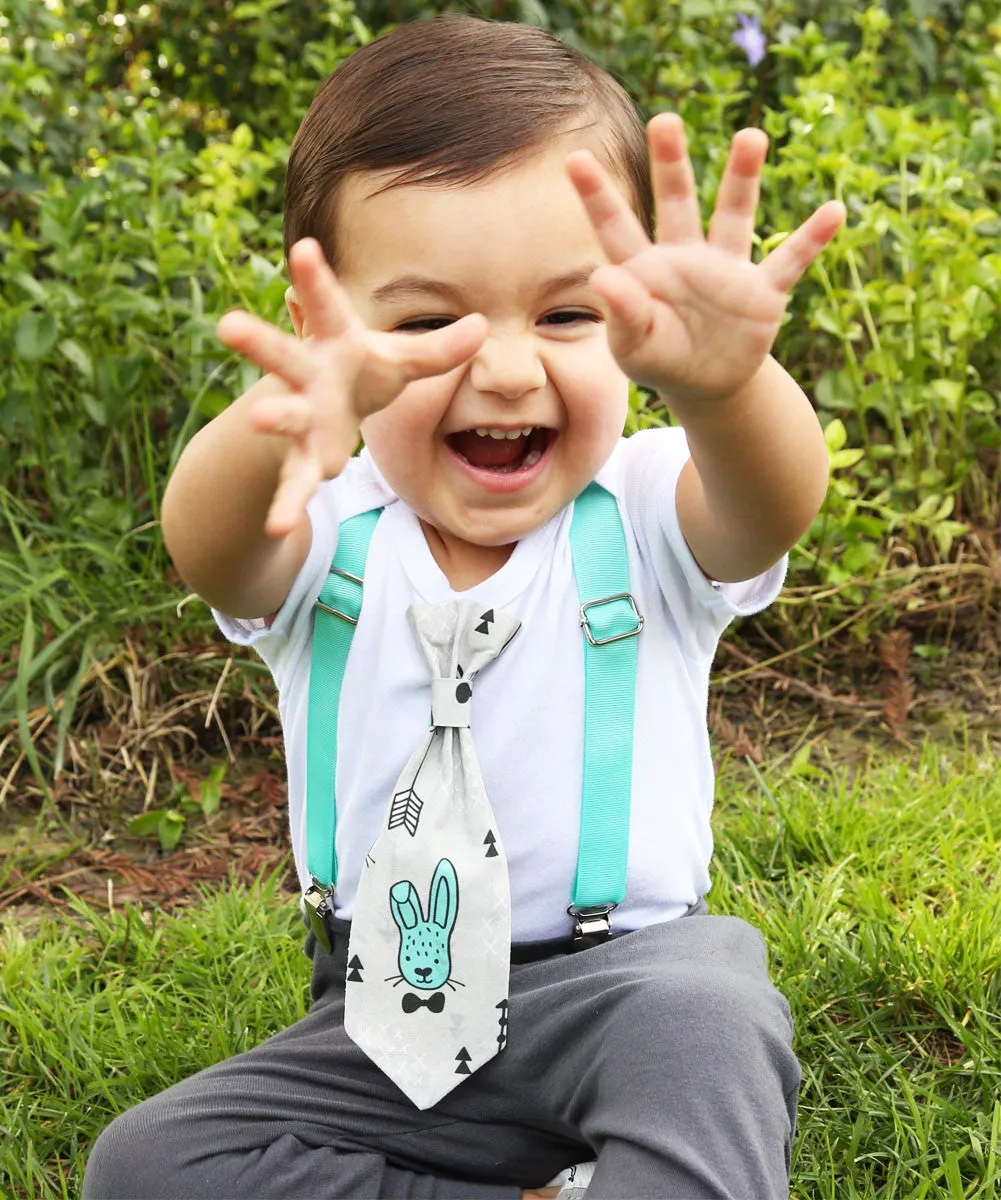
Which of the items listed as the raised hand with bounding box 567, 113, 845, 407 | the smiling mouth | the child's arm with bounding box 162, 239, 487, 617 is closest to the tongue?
the smiling mouth

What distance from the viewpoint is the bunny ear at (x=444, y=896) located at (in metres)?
1.62

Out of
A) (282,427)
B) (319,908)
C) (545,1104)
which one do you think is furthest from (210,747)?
(282,427)

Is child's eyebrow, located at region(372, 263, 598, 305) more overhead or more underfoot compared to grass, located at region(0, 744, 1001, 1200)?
more overhead

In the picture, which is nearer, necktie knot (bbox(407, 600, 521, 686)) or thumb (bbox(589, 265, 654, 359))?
thumb (bbox(589, 265, 654, 359))

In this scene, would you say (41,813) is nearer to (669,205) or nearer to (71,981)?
(71,981)

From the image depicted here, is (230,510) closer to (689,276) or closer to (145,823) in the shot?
(689,276)

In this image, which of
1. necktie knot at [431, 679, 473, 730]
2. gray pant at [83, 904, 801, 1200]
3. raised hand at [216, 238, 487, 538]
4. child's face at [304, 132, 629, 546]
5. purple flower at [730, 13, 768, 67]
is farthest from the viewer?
purple flower at [730, 13, 768, 67]

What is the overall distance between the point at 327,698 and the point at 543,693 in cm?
24

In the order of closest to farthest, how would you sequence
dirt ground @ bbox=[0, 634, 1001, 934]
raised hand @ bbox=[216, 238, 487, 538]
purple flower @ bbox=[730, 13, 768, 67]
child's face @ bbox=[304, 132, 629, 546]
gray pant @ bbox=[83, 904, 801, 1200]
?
raised hand @ bbox=[216, 238, 487, 538], gray pant @ bbox=[83, 904, 801, 1200], child's face @ bbox=[304, 132, 629, 546], dirt ground @ bbox=[0, 634, 1001, 934], purple flower @ bbox=[730, 13, 768, 67]

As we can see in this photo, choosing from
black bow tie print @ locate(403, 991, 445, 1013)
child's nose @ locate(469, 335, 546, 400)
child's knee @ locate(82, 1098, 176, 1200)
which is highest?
child's nose @ locate(469, 335, 546, 400)

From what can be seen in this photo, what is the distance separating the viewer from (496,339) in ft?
5.11

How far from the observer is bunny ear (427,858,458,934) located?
1.62 metres

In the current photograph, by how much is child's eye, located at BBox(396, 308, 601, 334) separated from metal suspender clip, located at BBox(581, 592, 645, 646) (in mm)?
301

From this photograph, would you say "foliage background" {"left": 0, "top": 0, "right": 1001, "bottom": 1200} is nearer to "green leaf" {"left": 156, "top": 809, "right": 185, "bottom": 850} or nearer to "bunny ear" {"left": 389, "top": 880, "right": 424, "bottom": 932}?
"green leaf" {"left": 156, "top": 809, "right": 185, "bottom": 850}
